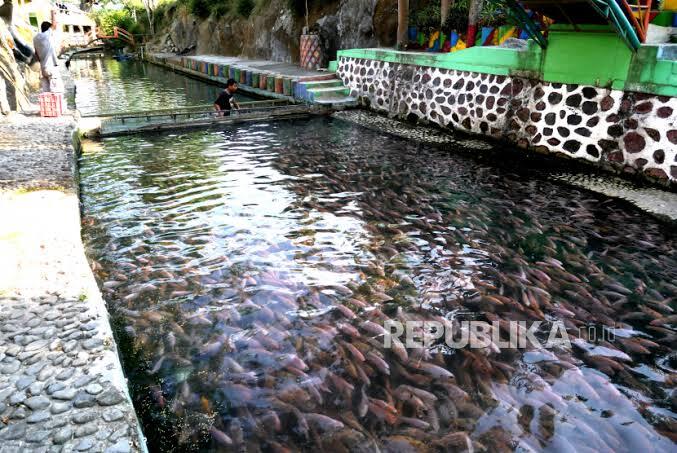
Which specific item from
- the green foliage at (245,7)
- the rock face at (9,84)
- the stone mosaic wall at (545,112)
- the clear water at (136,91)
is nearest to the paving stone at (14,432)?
the stone mosaic wall at (545,112)

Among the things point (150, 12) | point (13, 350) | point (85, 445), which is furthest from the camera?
point (150, 12)

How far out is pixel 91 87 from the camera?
28.9 meters

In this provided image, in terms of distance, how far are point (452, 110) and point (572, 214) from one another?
7.30 m

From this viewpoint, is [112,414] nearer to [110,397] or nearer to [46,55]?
[110,397]

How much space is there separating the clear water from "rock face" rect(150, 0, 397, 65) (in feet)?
14.1

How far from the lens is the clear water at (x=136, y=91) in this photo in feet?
74.3

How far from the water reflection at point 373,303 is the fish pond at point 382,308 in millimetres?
24

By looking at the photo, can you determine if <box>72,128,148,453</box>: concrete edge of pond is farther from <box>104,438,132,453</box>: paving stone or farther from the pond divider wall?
the pond divider wall

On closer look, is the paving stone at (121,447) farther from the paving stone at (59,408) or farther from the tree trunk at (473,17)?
the tree trunk at (473,17)

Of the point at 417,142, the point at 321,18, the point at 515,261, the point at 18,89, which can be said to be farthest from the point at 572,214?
the point at 321,18

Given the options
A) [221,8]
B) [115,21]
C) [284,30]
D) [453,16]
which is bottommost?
[453,16]

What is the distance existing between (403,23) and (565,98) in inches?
367

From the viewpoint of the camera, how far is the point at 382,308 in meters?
6.45

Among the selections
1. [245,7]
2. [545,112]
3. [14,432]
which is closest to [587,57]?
[545,112]
